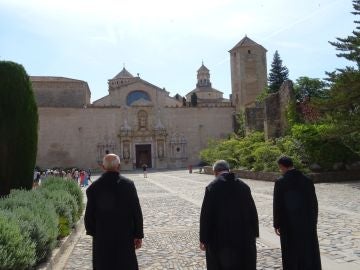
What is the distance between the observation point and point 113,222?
470cm

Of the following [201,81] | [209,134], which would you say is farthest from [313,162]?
[201,81]

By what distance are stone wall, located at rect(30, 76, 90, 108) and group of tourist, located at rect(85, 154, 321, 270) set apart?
56.4 metres

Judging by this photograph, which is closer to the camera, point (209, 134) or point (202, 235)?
point (202, 235)

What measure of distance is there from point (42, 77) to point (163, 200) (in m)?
50.0

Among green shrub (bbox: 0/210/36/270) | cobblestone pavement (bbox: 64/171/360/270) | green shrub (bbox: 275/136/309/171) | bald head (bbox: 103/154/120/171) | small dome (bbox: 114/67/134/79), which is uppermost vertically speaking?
small dome (bbox: 114/67/134/79)

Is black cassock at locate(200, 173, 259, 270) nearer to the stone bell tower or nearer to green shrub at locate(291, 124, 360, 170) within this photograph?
green shrub at locate(291, 124, 360, 170)

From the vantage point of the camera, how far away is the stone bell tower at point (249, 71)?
58688mm

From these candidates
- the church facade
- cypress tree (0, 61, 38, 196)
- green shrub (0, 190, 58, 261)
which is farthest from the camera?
the church facade

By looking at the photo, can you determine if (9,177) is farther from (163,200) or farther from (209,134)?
(209,134)

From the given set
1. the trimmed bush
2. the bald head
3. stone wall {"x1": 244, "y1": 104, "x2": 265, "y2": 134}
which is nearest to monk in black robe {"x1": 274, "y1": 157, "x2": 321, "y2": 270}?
→ the bald head

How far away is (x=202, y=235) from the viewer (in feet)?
15.2

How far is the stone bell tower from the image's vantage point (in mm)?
58688

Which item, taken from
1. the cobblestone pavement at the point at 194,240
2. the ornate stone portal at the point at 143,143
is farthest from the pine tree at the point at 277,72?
the cobblestone pavement at the point at 194,240

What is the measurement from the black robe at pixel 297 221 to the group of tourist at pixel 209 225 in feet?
0.04
